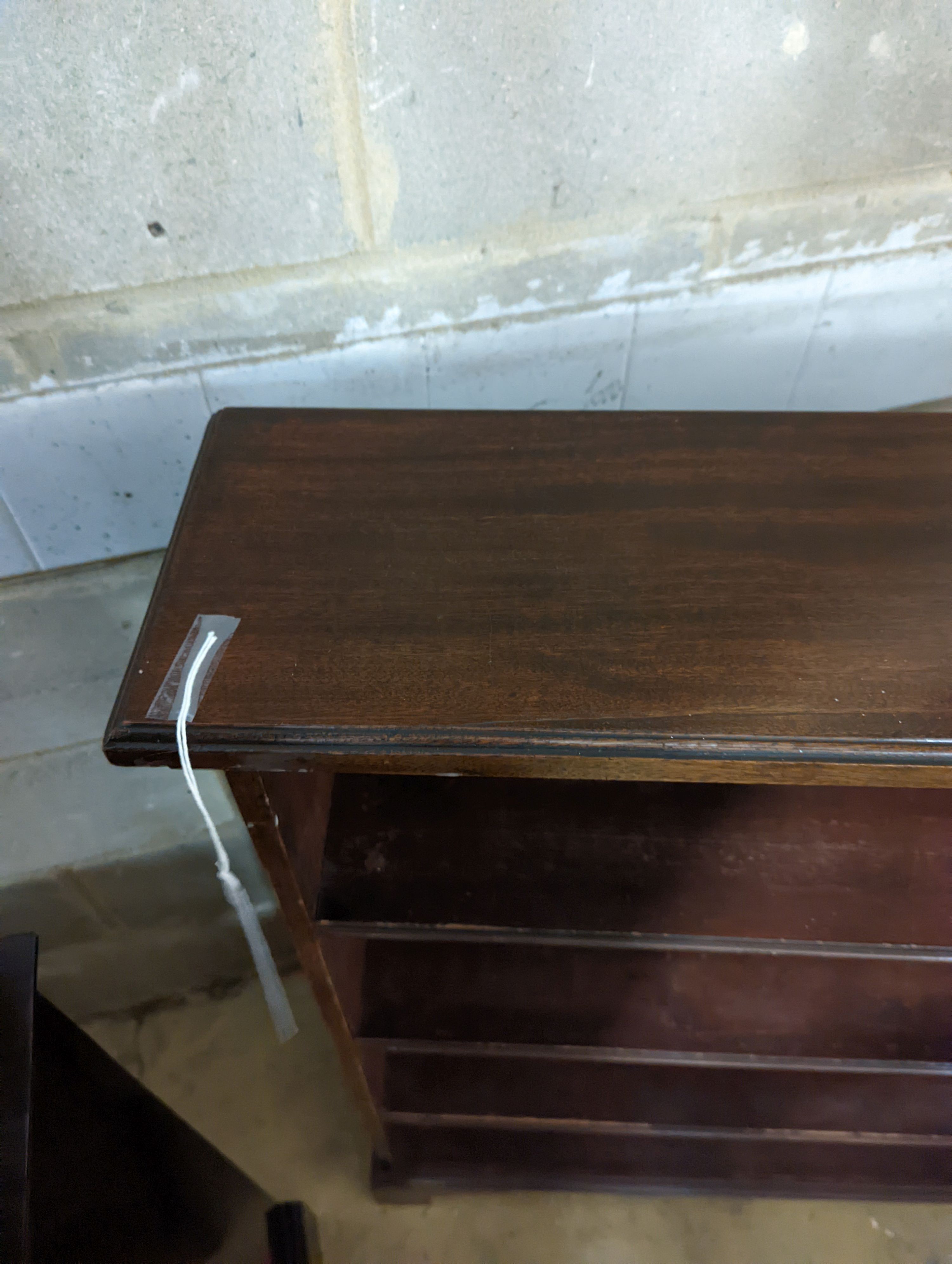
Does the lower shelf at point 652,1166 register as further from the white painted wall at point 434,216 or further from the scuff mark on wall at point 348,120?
the scuff mark on wall at point 348,120

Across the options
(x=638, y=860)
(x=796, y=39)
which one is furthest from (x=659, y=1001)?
(x=796, y=39)

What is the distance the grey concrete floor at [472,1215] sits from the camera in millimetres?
1135

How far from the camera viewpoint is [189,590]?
597mm

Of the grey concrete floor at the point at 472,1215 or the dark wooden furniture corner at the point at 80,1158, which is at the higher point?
the dark wooden furniture corner at the point at 80,1158

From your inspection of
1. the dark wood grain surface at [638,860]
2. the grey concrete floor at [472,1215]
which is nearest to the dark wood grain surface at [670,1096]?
the grey concrete floor at [472,1215]

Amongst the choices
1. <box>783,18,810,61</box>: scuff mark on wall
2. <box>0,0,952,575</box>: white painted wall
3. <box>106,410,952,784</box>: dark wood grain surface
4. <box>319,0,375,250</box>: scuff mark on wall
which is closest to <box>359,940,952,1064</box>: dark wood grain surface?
<box>106,410,952,784</box>: dark wood grain surface

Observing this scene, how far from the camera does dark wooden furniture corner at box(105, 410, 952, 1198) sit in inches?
20.5

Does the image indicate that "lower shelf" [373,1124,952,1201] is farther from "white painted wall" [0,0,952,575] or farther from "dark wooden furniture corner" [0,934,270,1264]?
"white painted wall" [0,0,952,575]

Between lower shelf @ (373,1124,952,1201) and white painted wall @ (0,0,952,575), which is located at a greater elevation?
white painted wall @ (0,0,952,575)

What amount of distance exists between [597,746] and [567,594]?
133 mm

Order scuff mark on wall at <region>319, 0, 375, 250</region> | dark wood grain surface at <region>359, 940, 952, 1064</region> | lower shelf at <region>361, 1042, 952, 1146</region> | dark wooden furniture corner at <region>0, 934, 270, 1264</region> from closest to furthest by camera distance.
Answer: dark wooden furniture corner at <region>0, 934, 270, 1264</region> → scuff mark on wall at <region>319, 0, 375, 250</region> → dark wood grain surface at <region>359, 940, 952, 1064</region> → lower shelf at <region>361, 1042, 952, 1146</region>

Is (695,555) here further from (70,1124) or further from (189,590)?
(70,1124)

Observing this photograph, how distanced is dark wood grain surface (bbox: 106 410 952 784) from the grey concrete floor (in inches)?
39.3

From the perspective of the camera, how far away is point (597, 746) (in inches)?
20.0
